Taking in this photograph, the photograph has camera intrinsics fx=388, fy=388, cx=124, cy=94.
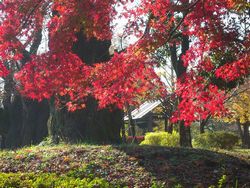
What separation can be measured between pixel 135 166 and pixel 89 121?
20.3 ft

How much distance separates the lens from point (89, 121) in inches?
561

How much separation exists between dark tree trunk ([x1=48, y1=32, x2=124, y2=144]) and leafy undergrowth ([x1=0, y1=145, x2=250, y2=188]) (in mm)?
3857

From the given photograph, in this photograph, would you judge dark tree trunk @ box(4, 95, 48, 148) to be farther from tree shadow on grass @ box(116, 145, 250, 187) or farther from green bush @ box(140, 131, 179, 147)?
tree shadow on grass @ box(116, 145, 250, 187)

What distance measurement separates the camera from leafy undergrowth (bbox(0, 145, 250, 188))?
24.1 feet

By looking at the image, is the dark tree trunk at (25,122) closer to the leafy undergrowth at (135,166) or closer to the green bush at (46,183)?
the leafy undergrowth at (135,166)

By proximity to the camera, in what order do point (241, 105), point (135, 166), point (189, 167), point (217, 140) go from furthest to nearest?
point (241, 105) → point (217, 140) → point (135, 166) → point (189, 167)

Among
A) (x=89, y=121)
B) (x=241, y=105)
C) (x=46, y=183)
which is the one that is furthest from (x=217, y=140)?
(x=46, y=183)

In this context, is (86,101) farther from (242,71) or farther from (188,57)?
(242,71)

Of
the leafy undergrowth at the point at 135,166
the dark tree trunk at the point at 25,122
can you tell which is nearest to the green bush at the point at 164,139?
the dark tree trunk at the point at 25,122

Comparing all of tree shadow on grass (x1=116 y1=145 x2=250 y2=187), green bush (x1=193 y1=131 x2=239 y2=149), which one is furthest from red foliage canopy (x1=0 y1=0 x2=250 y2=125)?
green bush (x1=193 y1=131 x2=239 y2=149)

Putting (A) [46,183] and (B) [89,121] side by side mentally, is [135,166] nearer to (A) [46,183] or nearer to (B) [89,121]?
→ (A) [46,183]

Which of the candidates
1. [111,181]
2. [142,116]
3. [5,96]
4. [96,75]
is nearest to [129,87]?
[96,75]

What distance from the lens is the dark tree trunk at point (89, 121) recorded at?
14234mm

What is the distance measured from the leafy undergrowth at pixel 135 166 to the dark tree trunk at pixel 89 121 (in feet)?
12.7
